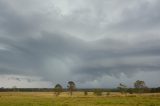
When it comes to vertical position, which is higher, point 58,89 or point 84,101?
point 58,89

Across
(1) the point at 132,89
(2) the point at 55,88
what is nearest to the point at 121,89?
(1) the point at 132,89

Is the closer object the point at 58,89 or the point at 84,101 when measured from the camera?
the point at 84,101

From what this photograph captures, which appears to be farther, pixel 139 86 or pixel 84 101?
pixel 139 86

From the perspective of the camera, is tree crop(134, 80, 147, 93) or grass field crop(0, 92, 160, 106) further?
tree crop(134, 80, 147, 93)

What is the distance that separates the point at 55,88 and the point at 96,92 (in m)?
25.2

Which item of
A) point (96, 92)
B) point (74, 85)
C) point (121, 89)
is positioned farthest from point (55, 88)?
point (121, 89)

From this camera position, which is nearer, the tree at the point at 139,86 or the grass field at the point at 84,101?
the grass field at the point at 84,101

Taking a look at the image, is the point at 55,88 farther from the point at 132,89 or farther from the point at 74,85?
the point at 132,89

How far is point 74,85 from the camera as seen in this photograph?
561 ft

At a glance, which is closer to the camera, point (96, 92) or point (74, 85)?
point (96, 92)

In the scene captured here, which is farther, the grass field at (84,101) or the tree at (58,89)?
the tree at (58,89)

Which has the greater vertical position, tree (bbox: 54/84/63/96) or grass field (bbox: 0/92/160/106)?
tree (bbox: 54/84/63/96)

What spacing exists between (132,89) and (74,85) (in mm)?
39357

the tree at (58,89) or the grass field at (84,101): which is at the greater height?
the tree at (58,89)
